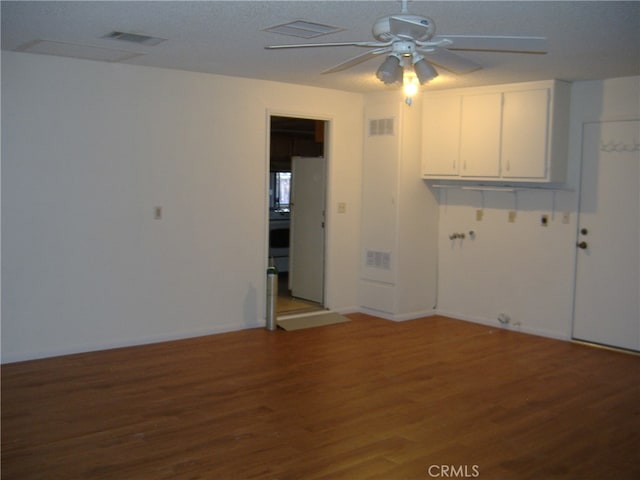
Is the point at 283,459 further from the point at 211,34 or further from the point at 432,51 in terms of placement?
the point at 211,34

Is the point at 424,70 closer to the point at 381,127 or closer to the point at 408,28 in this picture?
the point at 408,28

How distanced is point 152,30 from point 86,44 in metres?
0.80

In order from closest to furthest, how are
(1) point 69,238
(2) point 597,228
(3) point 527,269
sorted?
(1) point 69,238 → (2) point 597,228 → (3) point 527,269

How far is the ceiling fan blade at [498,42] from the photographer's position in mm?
3146

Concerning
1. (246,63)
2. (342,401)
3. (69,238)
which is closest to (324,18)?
(246,63)

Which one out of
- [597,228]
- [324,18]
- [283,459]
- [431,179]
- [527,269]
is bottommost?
[283,459]

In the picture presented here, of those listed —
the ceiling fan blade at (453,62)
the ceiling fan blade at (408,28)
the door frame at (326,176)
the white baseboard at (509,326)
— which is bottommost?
the white baseboard at (509,326)

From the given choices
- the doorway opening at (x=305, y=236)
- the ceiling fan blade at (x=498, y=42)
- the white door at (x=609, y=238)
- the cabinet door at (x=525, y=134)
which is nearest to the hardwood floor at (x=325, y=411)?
the white door at (x=609, y=238)

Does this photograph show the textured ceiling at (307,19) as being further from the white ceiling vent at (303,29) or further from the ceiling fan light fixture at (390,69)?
the ceiling fan light fixture at (390,69)

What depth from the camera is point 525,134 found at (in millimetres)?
6230

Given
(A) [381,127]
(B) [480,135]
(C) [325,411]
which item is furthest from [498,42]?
(A) [381,127]

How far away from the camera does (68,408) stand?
4.35 metres

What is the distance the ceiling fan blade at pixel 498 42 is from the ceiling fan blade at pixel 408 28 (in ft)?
0.56

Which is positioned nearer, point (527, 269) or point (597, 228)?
point (597, 228)
